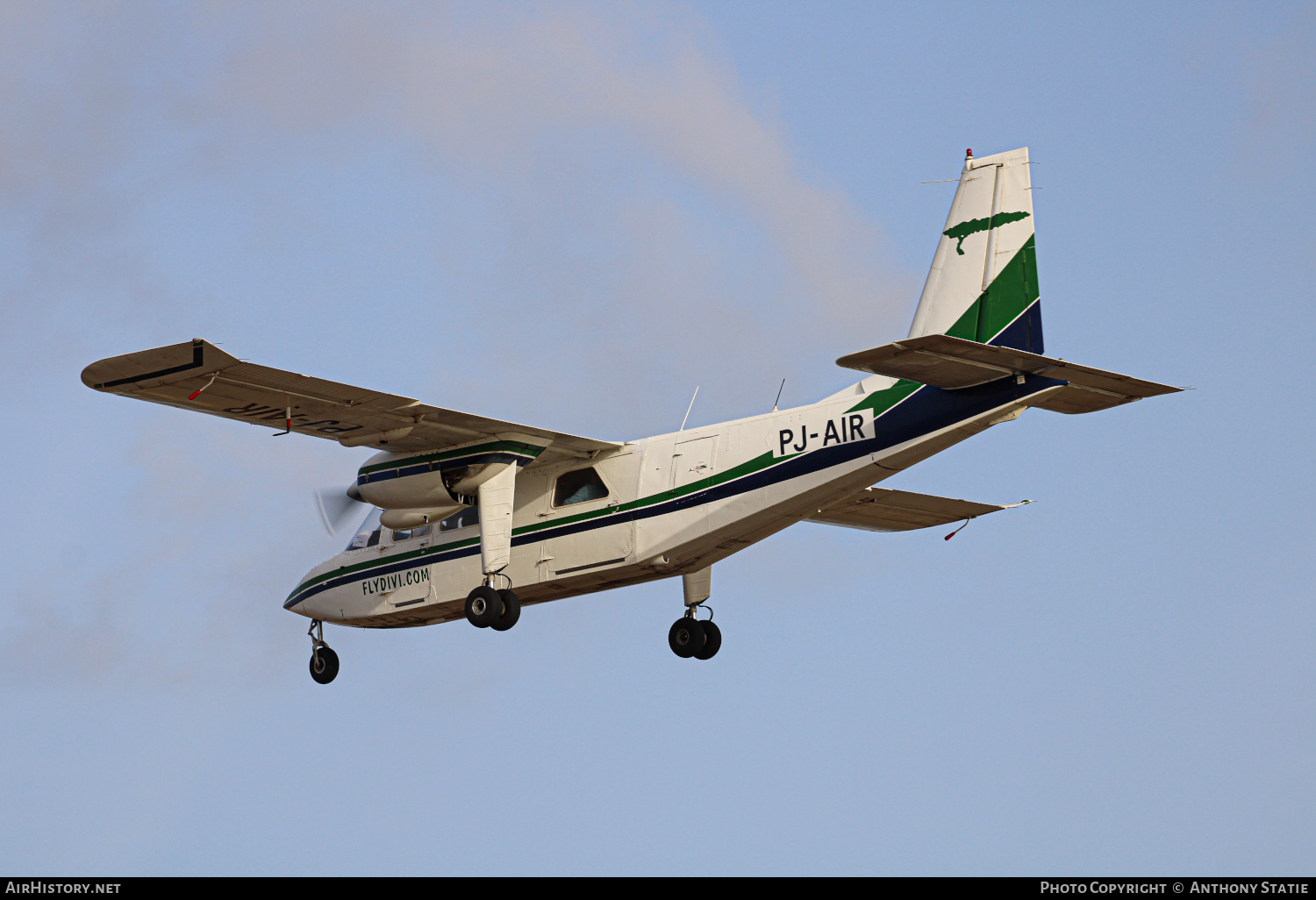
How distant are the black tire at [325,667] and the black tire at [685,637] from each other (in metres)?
5.83

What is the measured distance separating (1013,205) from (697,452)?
5853 millimetres

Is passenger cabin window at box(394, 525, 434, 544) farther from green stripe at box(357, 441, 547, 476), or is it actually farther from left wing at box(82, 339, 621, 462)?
left wing at box(82, 339, 621, 462)

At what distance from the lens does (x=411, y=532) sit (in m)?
28.7

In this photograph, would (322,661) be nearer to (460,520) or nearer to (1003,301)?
(460,520)

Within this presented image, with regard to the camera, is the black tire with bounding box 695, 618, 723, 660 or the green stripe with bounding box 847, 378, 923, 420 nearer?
the green stripe with bounding box 847, 378, 923, 420

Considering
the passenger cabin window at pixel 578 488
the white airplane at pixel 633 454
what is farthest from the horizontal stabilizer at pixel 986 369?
the passenger cabin window at pixel 578 488

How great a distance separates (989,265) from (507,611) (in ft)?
28.3

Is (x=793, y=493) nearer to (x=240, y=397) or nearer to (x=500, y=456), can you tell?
(x=500, y=456)

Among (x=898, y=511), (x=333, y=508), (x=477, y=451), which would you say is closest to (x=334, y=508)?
(x=333, y=508)

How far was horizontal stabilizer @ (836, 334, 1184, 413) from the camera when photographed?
20.7 metres

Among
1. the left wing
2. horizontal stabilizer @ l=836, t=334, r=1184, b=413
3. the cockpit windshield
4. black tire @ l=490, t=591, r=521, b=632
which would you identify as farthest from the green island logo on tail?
the cockpit windshield

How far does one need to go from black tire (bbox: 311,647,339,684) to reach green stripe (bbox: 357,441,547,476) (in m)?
4.56

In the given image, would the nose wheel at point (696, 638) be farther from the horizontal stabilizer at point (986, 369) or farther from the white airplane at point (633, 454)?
the horizontal stabilizer at point (986, 369)
